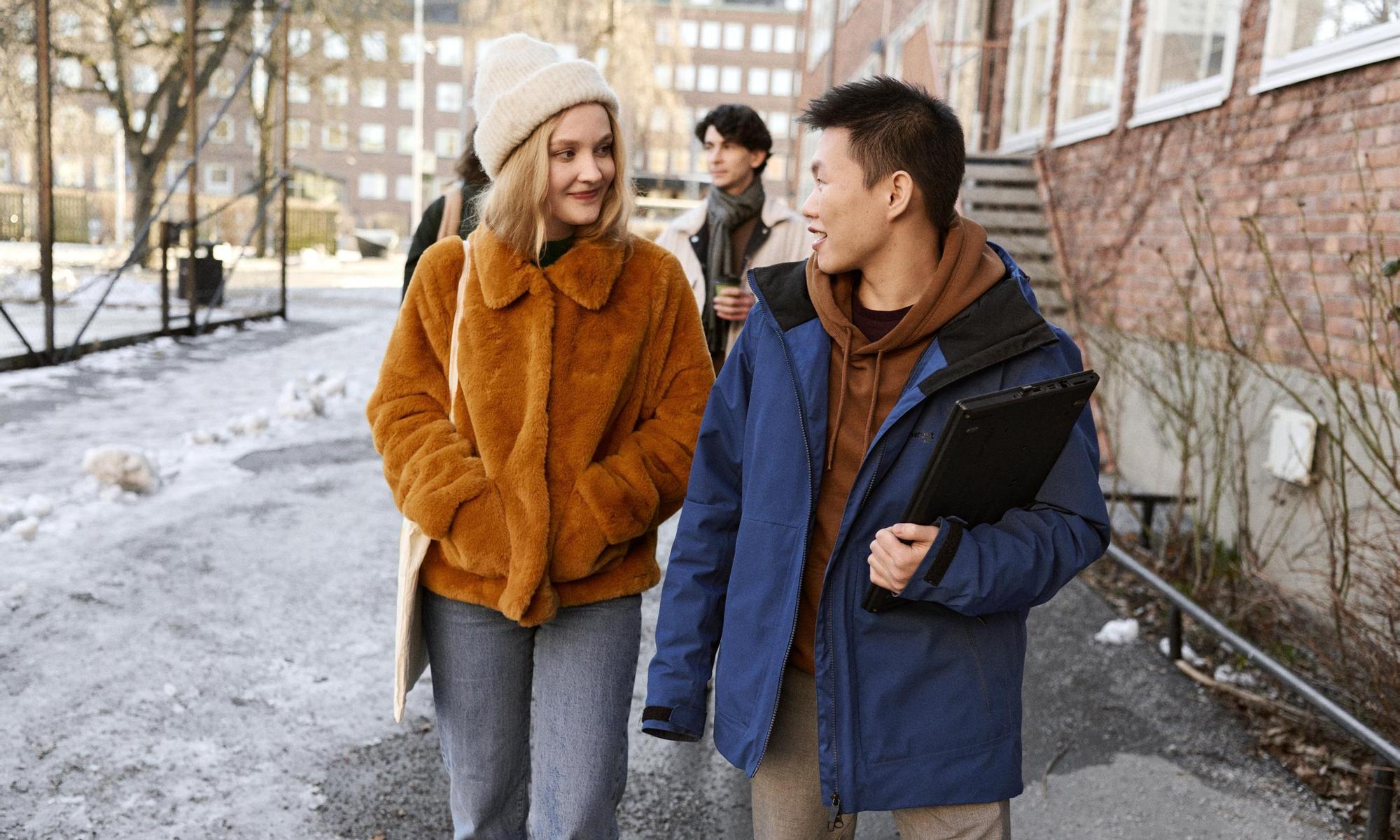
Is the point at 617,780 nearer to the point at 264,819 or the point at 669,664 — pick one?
the point at 669,664

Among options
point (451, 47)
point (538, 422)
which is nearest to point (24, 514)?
point (538, 422)

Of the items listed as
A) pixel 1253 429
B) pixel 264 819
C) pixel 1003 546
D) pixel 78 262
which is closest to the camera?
pixel 1003 546

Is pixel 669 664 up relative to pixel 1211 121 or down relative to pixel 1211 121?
down

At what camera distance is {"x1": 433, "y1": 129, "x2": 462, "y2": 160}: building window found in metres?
74.8

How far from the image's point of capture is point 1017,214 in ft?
36.4

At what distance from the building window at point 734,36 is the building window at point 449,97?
19253 mm

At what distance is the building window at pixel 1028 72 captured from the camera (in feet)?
40.0

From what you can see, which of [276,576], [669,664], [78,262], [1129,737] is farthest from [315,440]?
[78,262]

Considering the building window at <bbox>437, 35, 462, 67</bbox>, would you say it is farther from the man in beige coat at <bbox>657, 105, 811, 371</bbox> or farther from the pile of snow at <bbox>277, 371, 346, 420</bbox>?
the man in beige coat at <bbox>657, 105, 811, 371</bbox>

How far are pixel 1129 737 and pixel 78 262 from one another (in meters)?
23.6

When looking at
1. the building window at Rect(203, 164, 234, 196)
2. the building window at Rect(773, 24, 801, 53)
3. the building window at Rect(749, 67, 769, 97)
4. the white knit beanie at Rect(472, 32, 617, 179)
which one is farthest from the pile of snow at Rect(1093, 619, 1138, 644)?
the building window at Rect(773, 24, 801, 53)

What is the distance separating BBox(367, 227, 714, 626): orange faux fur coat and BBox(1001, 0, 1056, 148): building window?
9.90 metres

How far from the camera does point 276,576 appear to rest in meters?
5.60

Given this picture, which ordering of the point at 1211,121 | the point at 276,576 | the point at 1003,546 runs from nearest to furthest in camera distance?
1. the point at 1003,546
2. the point at 276,576
3. the point at 1211,121
